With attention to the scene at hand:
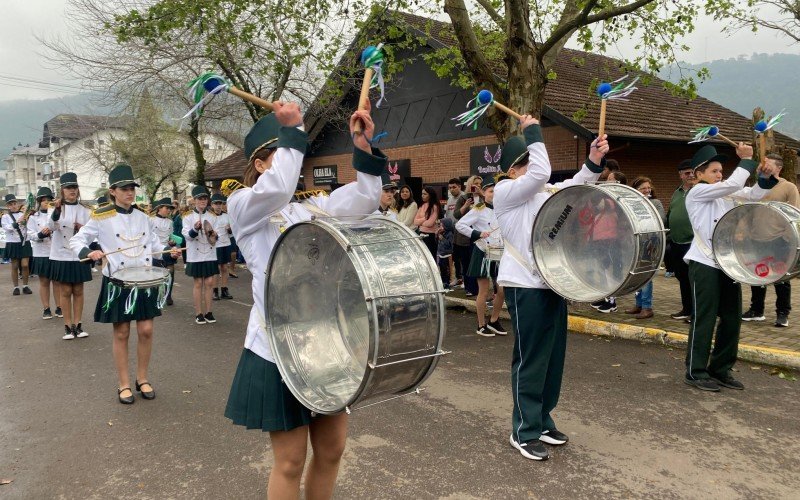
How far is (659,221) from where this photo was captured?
367 centimetres

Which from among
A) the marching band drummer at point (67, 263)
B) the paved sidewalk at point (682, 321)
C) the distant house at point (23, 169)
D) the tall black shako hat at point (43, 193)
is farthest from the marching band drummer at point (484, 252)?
the distant house at point (23, 169)

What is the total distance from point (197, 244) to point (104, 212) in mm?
3833

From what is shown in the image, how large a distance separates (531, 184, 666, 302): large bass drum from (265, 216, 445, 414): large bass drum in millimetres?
1537

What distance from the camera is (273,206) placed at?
94.5 inches

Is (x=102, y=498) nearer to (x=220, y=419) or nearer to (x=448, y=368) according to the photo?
(x=220, y=419)

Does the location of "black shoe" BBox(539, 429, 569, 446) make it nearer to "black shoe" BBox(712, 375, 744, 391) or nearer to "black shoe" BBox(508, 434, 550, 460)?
"black shoe" BBox(508, 434, 550, 460)

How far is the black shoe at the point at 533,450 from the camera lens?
3.79m

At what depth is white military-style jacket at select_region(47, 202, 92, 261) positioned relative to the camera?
790 centimetres

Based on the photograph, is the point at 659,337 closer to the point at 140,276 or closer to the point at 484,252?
the point at 484,252

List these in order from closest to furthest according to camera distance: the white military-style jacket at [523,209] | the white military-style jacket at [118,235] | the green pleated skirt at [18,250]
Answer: the white military-style jacket at [523,209] → the white military-style jacket at [118,235] → the green pleated skirt at [18,250]

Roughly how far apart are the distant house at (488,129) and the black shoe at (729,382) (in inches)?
285

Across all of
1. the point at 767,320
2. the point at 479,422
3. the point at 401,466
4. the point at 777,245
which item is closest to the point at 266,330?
the point at 401,466

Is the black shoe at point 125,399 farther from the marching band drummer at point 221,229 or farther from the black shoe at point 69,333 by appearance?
the marching band drummer at point 221,229

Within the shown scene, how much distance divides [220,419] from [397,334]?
9.88ft
